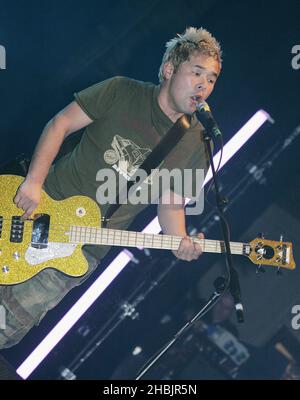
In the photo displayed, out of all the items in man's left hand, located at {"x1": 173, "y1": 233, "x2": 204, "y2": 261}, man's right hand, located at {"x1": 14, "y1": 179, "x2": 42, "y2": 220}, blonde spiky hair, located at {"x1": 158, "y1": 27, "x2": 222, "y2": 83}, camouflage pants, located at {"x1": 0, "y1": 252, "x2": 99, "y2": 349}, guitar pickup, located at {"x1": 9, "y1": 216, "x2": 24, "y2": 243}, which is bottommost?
camouflage pants, located at {"x1": 0, "y1": 252, "x2": 99, "y2": 349}

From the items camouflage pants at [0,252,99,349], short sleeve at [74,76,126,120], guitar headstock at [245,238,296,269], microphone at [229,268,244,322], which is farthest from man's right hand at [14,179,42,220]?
guitar headstock at [245,238,296,269]

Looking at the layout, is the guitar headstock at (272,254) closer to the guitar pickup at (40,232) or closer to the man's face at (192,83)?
the man's face at (192,83)

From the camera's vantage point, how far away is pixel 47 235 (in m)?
3.06

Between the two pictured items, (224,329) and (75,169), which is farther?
(224,329)

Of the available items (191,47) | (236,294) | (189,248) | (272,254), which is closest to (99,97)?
(191,47)

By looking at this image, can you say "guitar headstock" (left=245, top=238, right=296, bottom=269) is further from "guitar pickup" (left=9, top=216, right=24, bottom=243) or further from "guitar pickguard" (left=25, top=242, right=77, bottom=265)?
"guitar pickup" (left=9, top=216, right=24, bottom=243)

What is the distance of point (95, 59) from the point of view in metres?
4.05

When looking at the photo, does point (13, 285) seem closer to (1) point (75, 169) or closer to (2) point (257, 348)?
(1) point (75, 169)

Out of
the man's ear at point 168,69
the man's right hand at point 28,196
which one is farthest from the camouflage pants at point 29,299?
the man's ear at point 168,69

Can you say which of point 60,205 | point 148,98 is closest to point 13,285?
point 60,205

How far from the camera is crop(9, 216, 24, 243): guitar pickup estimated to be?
301 centimetres

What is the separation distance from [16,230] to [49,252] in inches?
9.5

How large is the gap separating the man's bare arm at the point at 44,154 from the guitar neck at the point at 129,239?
0.33 metres

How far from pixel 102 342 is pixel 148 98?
2353 millimetres
